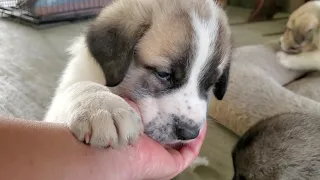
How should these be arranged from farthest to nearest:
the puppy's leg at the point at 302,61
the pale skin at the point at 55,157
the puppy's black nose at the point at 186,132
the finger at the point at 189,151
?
the puppy's leg at the point at 302,61 < the finger at the point at 189,151 < the puppy's black nose at the point at 186,132 < the pale skin at the point at 55,157

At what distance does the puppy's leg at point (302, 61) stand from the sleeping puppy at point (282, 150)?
1646 millimetres

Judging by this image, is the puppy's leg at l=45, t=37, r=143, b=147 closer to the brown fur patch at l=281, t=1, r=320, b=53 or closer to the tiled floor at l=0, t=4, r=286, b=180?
the tiled floor at l=0, t=4, r=286, b=180

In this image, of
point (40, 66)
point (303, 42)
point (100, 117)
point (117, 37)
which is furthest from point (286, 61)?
point (100, 117)

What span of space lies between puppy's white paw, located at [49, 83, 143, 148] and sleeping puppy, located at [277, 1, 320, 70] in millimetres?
2606

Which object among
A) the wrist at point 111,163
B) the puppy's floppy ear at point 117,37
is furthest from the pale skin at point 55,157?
the puppy's floppy ear at point 117,37

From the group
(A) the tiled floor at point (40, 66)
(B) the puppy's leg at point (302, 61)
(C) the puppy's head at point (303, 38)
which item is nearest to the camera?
(A) the tiled floor at point (40, 66)

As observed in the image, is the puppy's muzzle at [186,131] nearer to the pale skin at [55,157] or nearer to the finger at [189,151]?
the finger at [189,151]

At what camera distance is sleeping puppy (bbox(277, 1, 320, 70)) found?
3734mm

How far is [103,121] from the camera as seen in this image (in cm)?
129

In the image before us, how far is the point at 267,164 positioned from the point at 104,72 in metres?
0.81

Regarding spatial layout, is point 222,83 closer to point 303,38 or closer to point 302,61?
point 302,61

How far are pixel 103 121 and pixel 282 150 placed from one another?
37.9 inches

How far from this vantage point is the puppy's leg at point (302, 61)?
3709 millimetres

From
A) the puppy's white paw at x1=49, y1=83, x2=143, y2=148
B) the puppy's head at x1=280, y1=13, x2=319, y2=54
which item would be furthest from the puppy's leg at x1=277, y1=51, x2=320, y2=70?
the puppy's white paw at x1=49, y1=83, x2=143, y2=148
